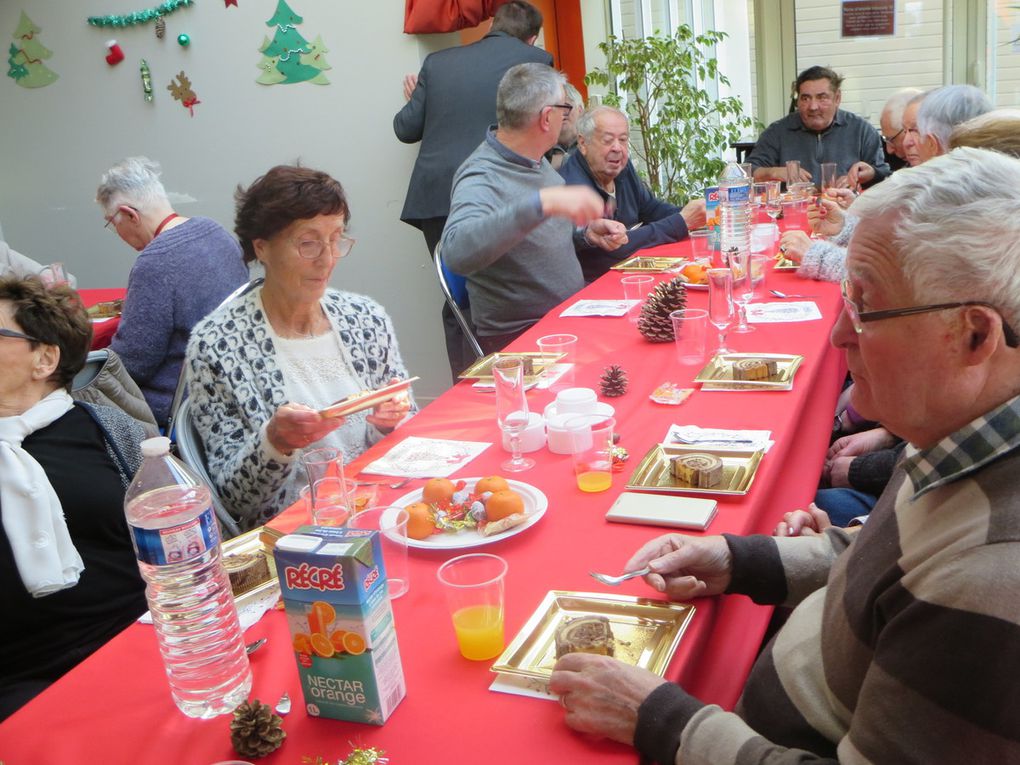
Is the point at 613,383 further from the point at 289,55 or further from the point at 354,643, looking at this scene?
the point at 289,55

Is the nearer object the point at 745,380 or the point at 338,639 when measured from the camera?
the point at 338,639

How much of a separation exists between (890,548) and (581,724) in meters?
0.42

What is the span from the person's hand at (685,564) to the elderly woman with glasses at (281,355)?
84cm

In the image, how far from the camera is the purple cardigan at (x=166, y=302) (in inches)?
127

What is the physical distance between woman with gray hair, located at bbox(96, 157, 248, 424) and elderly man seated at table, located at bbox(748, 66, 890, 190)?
11.8 ft

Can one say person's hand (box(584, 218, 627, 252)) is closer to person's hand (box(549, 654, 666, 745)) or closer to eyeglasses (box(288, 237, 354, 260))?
eyeglasses (box(288, 237, 354, 260))

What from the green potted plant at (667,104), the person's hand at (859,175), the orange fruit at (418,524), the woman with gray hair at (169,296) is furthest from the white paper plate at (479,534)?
the green potted plant at (667,104)

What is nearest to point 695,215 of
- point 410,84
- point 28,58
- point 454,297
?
point 454,297

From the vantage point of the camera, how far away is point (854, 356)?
1.19m

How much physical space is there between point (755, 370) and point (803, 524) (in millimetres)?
656

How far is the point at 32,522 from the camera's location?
176 cm

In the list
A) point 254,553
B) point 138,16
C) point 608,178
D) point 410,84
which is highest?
point 138,16

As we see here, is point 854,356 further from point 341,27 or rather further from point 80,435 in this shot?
point 341,27

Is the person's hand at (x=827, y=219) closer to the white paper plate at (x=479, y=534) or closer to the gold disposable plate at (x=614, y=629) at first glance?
the white paper plate at (x=479, y=534)
